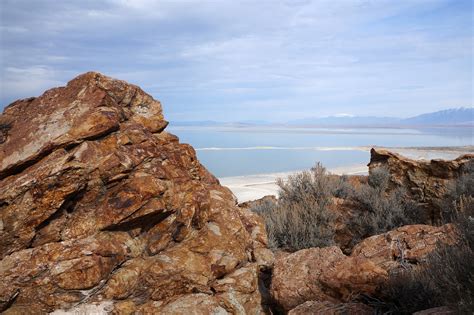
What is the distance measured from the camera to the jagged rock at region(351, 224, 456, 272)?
18.2 ft

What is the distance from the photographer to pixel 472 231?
3.68m

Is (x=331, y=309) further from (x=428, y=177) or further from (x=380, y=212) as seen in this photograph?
(x=428, y=177)

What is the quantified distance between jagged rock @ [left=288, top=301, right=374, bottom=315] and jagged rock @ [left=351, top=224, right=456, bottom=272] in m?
1.08

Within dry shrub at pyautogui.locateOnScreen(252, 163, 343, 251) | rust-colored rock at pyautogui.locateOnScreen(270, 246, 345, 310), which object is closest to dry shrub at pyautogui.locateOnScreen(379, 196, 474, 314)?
rust-colored rock at pyautogui.locateOnScreen(270, 246, 345, 310)

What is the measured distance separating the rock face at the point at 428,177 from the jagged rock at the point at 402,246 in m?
2.89

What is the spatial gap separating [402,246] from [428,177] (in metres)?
4.73

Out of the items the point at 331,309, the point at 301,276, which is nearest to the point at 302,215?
the point at 301,276

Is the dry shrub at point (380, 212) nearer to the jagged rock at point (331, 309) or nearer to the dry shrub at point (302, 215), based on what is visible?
the dry shrub at point (302, 215)

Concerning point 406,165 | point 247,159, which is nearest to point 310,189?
point 406,165

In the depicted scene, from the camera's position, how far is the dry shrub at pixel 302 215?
25.3 feet

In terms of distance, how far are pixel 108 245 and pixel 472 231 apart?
3625 mm

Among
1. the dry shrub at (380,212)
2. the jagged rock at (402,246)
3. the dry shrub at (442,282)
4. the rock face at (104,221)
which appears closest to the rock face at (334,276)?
the jagged rock at (402,246)

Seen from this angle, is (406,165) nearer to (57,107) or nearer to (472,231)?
(472,231)

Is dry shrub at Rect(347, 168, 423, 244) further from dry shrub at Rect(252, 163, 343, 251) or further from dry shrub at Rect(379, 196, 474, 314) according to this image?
dry shrub at Rect(379, 196, 474, 314)
